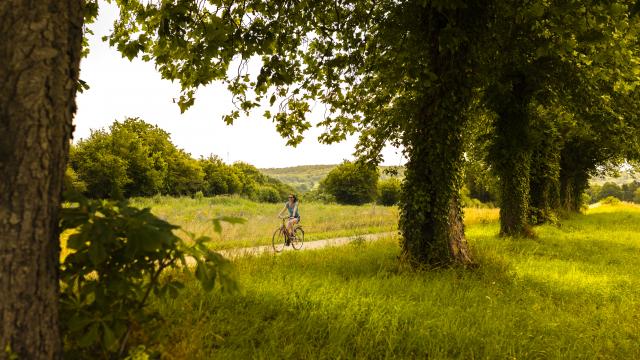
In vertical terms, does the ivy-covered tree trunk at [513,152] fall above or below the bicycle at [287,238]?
above

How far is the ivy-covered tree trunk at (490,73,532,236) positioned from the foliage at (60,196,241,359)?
14.9 meters

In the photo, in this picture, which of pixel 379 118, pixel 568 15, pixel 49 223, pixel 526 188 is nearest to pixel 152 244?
pixel 49 223

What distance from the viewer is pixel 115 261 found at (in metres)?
2.67

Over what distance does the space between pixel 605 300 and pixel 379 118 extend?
7445mm

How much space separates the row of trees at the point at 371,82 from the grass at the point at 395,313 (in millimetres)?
1194

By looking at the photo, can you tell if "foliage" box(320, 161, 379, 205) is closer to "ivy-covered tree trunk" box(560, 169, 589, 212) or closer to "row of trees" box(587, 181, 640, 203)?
"ivy-covered tree trunk" box(560, 169, 589, 212)

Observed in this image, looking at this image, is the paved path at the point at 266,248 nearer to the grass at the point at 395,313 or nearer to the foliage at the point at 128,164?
the grass at the point at 395,313

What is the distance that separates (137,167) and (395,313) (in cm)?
4294

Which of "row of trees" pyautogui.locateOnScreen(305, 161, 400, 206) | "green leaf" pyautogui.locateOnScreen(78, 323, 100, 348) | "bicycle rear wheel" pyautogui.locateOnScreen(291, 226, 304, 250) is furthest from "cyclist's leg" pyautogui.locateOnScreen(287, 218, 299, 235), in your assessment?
"row of trees" pyautogui.locateOnScreen(305, 161, 400, 206)

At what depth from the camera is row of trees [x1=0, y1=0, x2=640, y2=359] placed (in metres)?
2.46

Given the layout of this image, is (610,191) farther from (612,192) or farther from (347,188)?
(347,188)

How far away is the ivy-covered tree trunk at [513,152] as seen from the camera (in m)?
15.4

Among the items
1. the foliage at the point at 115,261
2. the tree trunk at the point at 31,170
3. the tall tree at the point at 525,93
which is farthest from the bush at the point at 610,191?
the tree trunk at the point at 31,170

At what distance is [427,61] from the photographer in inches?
371
